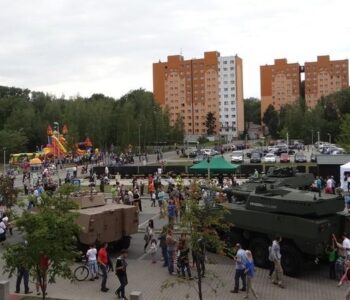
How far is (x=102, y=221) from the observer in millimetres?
18812

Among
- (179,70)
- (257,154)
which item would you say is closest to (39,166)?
(257,154)

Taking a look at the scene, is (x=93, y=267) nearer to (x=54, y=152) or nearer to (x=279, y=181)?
(x=279, y=181)

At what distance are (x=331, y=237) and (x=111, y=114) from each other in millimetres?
87208

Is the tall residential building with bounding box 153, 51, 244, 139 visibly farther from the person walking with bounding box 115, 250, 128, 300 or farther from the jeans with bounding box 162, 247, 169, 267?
the person walking with bounding box 115, 250, 128, 300

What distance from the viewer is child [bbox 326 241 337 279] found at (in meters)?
16.1

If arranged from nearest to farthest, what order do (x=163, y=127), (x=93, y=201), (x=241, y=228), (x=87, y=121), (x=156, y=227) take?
1. (x=241, y=228)
2. (x=93, y=201)
3. (x=156, y=227)
4. (x=87, y=121)
5. (x=163, y=127)

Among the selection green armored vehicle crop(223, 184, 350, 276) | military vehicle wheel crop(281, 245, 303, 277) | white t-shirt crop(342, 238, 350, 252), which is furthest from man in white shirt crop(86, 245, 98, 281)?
white t-shirt crop(342, 238, 350, 252)

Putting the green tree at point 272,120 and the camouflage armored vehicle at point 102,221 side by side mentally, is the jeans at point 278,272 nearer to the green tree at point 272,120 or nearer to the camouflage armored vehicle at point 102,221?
the camouflage armored vehicle at point 102,221

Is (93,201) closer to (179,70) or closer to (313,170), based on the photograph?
(313,170)

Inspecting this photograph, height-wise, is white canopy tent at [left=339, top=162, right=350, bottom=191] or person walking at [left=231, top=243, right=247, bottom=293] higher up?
white canopy tent at [left=339, top=162, right=350, bottom=191]

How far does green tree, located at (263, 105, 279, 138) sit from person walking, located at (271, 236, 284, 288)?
5085 inches

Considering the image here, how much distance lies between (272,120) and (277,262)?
135107mm

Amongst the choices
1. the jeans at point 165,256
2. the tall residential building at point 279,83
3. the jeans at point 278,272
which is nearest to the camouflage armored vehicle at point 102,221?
the jeans at point 165,256

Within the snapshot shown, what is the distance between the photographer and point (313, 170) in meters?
43.3
